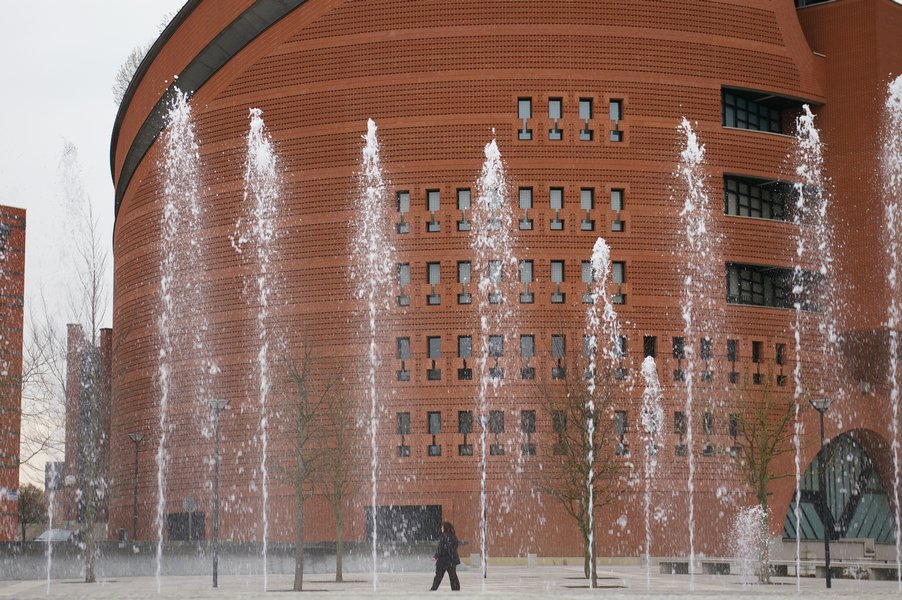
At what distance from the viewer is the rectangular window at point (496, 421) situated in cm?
4684

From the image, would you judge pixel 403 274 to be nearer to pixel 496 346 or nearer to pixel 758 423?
pixel 496 346

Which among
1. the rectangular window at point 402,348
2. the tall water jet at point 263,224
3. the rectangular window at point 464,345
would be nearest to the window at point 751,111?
the rectangular window at point 464,345

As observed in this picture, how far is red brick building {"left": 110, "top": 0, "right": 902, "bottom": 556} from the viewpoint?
47.2m

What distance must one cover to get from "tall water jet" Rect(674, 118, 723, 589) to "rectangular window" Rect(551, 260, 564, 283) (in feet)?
15.0

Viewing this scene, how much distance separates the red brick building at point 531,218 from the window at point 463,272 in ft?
0.35

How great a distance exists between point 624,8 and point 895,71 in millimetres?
11704

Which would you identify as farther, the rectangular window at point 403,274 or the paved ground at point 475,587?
the rectangular window at point 403,274

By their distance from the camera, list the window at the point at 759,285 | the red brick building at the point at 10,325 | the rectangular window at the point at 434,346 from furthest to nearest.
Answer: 1. the red brick building at the point at 10,325
2. the window at the point at 759,285
3. the rectangular window at the point at 434,346

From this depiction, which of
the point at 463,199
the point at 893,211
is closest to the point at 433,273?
the point at 463,199

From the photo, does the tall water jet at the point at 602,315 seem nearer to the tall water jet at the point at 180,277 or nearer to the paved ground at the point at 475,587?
the paved ground at the point at 475,587

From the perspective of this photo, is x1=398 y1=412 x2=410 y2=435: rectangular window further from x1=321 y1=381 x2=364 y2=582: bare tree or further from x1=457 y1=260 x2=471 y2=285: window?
x1=457 y1=260 x2=471 y2=285: window

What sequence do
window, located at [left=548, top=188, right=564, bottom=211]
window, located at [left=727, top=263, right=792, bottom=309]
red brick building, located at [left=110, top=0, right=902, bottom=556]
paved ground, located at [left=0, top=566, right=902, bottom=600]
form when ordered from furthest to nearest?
window, located at [left=727, top=263, right=792, bottom=309] → window, located at [left=548, top=188, right=564, bottom=211] → red brick building, located at [left=110, top=0, right=902, bottom=556] → paved ground, located at [left=0, top=566, right=902, bottom=600]

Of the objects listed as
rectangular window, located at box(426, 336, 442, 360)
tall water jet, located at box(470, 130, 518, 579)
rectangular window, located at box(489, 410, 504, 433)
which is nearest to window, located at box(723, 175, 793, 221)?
tall water jet, located at box(470, 130, 518, 579)

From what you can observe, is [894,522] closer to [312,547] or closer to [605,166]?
[605,166]
